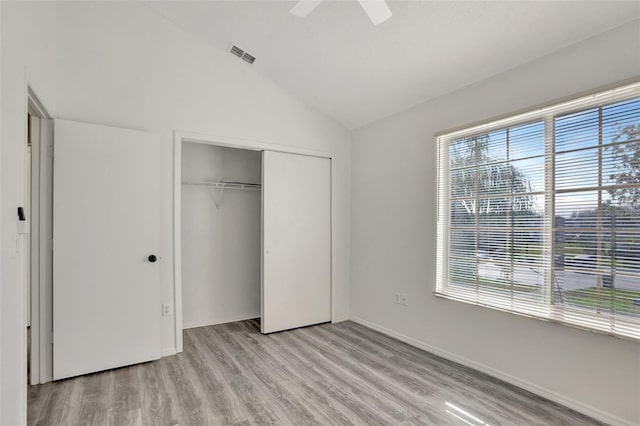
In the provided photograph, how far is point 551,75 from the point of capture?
240cm

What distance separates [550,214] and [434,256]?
106 cm

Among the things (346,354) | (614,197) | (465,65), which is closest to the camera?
(614,197)

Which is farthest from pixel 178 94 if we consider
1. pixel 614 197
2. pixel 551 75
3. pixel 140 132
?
pixel 614 197

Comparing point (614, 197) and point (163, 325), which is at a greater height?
point (614, 197)

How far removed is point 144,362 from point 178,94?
2.53m

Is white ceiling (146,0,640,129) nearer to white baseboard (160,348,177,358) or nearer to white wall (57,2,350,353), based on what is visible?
white wall (57,2,350,353)

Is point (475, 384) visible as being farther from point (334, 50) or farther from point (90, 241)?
point (90, 241)

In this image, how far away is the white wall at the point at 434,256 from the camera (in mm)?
2102

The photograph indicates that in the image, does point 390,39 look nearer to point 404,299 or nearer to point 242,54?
point 242,54

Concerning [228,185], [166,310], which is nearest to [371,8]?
[228,185]

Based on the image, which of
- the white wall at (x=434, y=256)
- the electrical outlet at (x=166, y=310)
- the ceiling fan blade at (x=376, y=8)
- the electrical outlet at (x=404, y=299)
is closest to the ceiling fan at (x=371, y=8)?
the ceiling fan blade at (x=376, y=8)

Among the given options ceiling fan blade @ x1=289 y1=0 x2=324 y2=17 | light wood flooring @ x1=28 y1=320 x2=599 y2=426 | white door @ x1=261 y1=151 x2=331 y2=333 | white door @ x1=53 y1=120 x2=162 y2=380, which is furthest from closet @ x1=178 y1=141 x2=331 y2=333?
ceiling fan blade @ x1=289 y1=0 x2=324 y2=17

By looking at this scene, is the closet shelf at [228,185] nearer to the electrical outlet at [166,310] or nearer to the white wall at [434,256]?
the white wall at [434,256]

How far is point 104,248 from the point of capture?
9.27 feet
